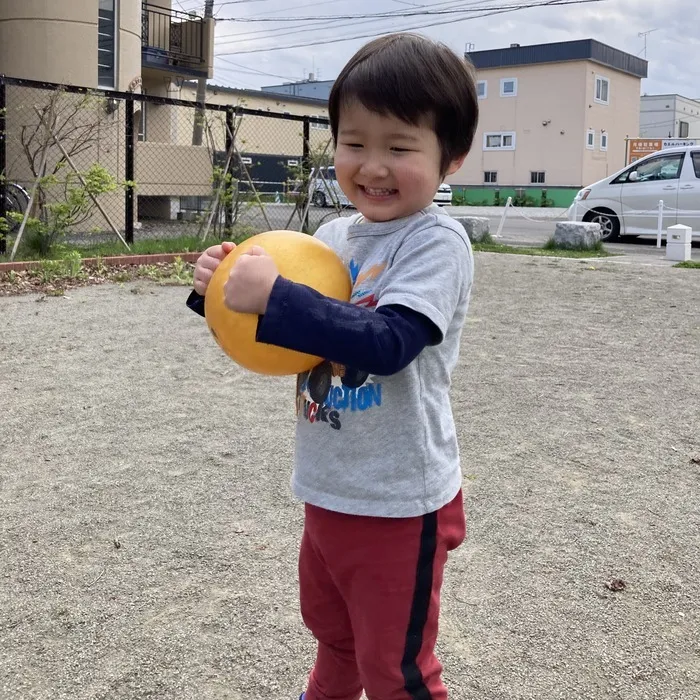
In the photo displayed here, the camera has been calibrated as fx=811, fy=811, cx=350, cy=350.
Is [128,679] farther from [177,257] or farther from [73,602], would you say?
[177,257]

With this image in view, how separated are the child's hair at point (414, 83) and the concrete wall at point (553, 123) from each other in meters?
39.9

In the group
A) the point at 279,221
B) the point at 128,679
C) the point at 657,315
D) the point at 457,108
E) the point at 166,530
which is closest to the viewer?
the point at 457,108

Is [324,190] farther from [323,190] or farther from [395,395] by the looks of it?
[395,395]

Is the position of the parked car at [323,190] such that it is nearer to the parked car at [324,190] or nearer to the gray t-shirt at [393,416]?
the parked car at [324,190]

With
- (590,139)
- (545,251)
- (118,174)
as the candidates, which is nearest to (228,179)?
(118,174)

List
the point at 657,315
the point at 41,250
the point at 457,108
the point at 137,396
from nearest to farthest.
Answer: the point at 457,108 < the point at 137,396 < the point at 657,315 < the point at 41,250

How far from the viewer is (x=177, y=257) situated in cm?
972

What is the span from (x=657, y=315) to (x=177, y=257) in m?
5.45

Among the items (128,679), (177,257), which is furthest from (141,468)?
(177,257)

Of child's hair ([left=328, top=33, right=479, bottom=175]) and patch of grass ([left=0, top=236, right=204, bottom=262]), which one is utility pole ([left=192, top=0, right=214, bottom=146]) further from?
child's hair ([left=328, top=33, right=479, bottom=175])

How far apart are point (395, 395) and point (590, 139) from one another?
139 feet

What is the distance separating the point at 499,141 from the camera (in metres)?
42.5

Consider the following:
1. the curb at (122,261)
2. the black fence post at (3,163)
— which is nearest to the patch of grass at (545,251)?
the curb at (122,261)

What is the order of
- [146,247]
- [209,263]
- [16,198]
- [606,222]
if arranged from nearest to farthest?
1. [209,263]
2. [146,247]
3. [16,198]
4. [606,222]
